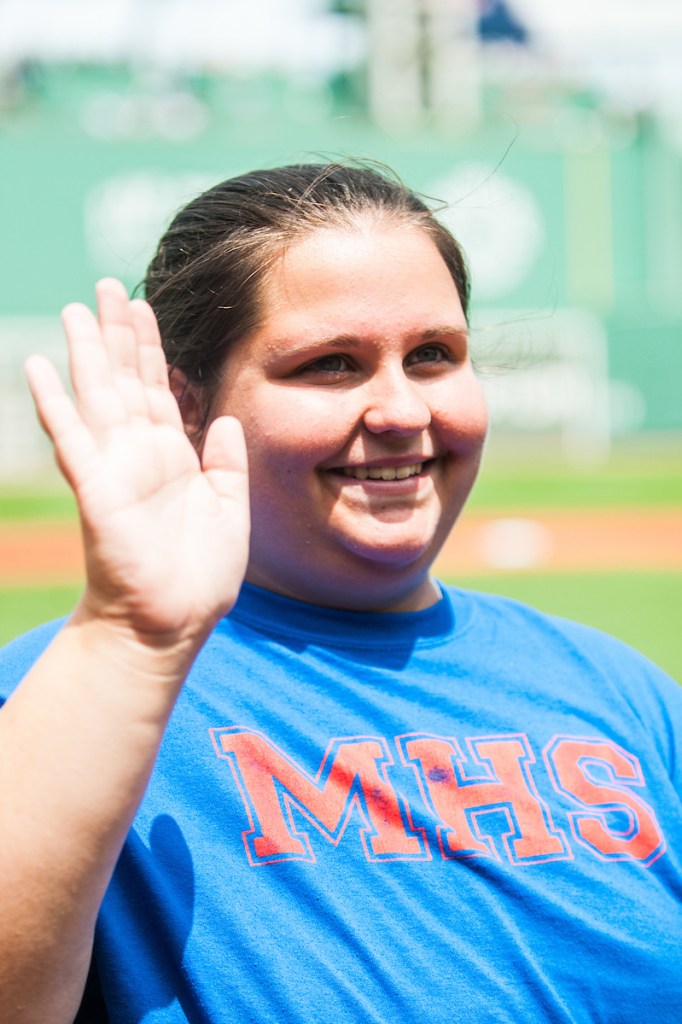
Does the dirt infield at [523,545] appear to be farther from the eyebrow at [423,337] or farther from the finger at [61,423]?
the finger at [61,423]

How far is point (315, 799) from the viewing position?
57.8 inches

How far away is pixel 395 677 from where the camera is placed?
1616 millimetres

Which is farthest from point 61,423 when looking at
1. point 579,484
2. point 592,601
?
point 579,484

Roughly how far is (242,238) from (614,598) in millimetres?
6809

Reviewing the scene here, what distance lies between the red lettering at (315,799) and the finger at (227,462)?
1.05 ft

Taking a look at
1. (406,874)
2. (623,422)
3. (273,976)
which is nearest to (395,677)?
(406,874)

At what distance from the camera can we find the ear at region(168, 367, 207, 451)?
68.6 inches

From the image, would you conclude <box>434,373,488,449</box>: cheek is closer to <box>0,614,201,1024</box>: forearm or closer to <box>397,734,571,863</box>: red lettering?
<box>397,734,571,863</box>: red lettering

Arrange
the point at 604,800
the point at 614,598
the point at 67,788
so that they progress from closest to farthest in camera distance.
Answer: the point at 67,788 < the point at 604,800 < the point at 614,598

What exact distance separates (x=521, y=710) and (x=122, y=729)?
0.65 m

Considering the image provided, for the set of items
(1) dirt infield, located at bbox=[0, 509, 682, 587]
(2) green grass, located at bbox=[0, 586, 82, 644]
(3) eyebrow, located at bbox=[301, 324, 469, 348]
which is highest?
(3) eyebrow, located at bbox=[301, 324, 469, 348]

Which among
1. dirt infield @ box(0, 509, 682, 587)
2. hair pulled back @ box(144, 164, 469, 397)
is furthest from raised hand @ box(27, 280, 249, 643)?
dirt infield @ box(0, 509, 682, 587)

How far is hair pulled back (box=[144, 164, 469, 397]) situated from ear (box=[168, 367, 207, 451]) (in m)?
0.01

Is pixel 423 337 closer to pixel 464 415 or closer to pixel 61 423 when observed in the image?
pixel 464 415
